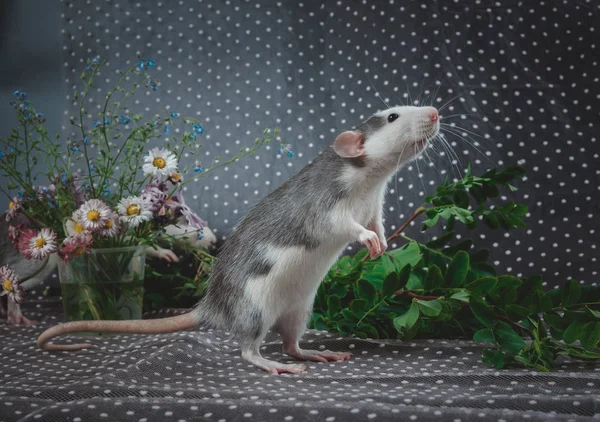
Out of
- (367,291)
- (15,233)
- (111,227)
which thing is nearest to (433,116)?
(367,291)

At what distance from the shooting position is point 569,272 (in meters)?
2.55

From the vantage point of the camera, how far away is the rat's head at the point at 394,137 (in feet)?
4.74

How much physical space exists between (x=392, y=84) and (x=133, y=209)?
1.27 meters

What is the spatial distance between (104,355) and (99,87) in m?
1.48

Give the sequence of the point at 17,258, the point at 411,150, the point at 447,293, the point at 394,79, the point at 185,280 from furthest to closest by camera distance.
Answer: the point at 394,79, the point at 185,280, the point at 17,258, the point at 447,293, the point at 411,150

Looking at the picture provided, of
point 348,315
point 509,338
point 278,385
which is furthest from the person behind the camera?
point 348,315

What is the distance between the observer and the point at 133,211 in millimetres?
1898

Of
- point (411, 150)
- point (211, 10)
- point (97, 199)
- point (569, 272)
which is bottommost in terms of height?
point (569, 272)

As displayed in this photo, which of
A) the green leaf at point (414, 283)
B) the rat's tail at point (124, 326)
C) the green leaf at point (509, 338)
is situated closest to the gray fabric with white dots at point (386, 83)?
the rat's tail at point (124, 326)

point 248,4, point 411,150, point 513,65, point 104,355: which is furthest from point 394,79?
point 104,355

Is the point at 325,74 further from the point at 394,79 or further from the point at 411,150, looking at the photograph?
the point at 411,150

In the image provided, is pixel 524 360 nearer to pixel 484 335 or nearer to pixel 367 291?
pixel 484 335

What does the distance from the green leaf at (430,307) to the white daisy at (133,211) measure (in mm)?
862

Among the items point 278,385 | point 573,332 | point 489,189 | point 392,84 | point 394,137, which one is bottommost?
point 278,385
